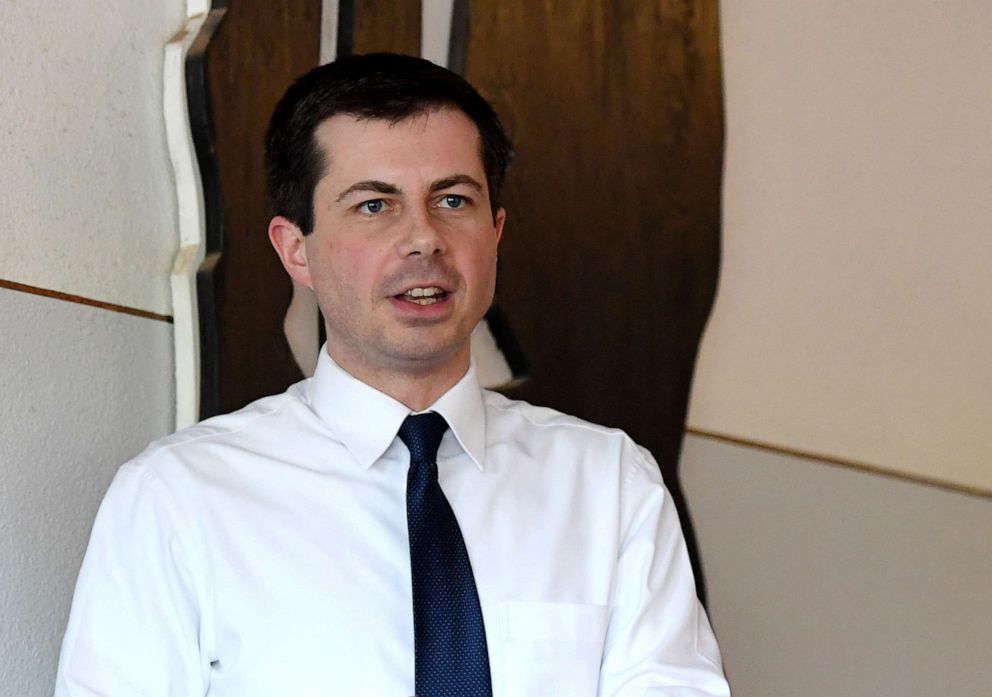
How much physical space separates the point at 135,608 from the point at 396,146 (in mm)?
610

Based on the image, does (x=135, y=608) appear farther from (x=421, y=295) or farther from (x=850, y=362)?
(x=850, y=362)

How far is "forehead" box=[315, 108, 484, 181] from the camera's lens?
1.49 metres

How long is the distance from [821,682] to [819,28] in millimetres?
1096

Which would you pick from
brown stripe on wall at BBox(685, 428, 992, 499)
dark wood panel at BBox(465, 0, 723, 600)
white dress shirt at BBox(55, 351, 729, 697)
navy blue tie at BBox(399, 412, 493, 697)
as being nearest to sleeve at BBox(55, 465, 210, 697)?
white dress shirt at BBox(55, 351, 729, 697)

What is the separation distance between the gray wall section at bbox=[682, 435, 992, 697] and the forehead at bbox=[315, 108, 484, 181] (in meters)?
0.74

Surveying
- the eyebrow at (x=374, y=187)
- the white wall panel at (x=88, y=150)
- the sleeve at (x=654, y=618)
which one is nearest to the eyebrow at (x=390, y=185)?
the eyebrow at (x=374, y=187)

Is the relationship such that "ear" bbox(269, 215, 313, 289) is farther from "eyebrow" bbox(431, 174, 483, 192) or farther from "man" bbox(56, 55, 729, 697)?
"eyebrow" bbox(431, 174, 483, 192)

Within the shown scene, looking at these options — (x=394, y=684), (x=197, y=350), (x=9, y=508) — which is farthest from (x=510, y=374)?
(x=9, y=508)

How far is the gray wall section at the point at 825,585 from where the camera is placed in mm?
2051

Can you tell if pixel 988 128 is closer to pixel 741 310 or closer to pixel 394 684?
pixel 741 310

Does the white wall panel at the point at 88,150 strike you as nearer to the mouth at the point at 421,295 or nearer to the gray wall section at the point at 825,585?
the mouth at the point at 421,295

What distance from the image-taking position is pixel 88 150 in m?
1.58

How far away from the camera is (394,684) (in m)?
1.36

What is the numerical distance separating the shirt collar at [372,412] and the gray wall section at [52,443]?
0.27 m
